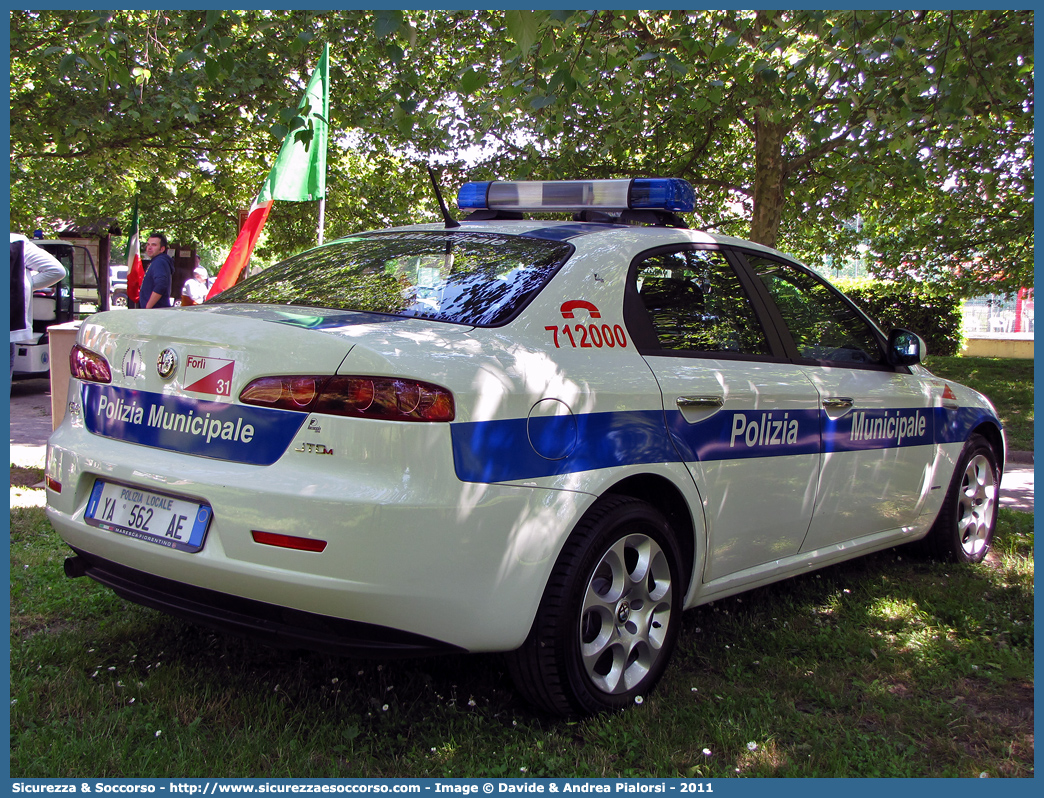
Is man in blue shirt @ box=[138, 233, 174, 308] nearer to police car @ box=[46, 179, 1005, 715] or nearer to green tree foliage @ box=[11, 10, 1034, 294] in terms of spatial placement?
green tree foliage @ box=[11, 10, 1034, 294]

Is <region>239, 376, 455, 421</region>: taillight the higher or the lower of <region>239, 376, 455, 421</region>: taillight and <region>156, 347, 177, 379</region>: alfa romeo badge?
the lower

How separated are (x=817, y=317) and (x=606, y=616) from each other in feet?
6.15

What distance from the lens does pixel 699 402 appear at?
10.3 ft

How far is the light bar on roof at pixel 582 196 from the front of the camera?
3758mm

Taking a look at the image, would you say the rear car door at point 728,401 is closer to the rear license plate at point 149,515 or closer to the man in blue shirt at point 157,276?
the rear license plate at point 149,515

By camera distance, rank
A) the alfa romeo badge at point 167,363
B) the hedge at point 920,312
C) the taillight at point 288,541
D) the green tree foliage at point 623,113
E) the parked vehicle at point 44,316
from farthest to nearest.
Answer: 1. the hedge at point 920,312
2. the parked vehicle at point 44,316
3. the green tree foliage at point 623,113
4. the alfa romeo badge at point 167,363
5. the taillight at point 288,541

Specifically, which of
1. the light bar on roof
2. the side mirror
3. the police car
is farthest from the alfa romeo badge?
the side mirror

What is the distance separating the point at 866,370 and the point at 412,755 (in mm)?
2634

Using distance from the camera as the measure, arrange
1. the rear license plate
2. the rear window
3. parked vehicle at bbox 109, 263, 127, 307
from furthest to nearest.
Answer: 1. parked vehicle at bbox 109, 263, 127, 307
2. the rear window
3. the rear license plate

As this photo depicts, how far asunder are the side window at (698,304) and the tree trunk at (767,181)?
8671 mm

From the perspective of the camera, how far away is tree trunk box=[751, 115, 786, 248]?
11.8m

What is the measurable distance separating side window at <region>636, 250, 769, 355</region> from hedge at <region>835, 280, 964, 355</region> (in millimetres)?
20680

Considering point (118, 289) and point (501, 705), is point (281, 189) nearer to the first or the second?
point (501, 705)

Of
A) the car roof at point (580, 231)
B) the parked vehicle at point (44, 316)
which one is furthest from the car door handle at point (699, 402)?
the parked vehicle at point (44, 316)
